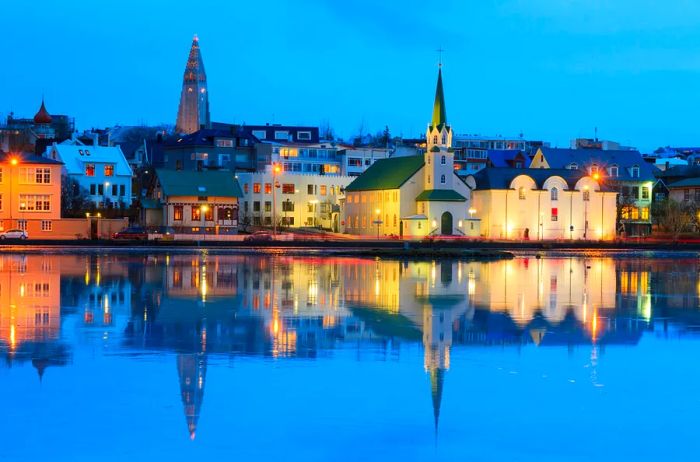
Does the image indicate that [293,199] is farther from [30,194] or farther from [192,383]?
[192,383]

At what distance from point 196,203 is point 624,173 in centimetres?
4945

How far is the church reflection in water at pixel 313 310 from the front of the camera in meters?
22.4

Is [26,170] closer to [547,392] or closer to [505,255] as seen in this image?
[505,255]

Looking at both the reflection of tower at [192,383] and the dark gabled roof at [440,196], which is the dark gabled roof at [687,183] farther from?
the reflection of tower at [192,383]

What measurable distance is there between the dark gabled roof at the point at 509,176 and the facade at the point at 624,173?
31.4 ft

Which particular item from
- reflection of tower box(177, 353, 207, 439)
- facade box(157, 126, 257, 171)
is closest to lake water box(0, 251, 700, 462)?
reflection of tower box(177, 353, 207, 439)

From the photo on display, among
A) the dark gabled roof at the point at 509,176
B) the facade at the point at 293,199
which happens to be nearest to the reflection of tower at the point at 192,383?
the dark gabled roof at the point at 509,176

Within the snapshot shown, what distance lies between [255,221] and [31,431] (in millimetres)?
93217

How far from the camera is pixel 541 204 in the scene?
4001 inches

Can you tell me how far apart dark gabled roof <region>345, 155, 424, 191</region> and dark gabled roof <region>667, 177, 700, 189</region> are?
111 ft

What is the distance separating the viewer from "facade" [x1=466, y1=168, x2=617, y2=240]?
10088 centimetres

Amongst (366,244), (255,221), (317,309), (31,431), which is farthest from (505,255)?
(31,431)

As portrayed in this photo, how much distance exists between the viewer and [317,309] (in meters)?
29.9

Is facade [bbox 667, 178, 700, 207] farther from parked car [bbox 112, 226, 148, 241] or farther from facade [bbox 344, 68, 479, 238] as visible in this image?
parked car [bbox 112, 226, 148, 241]
